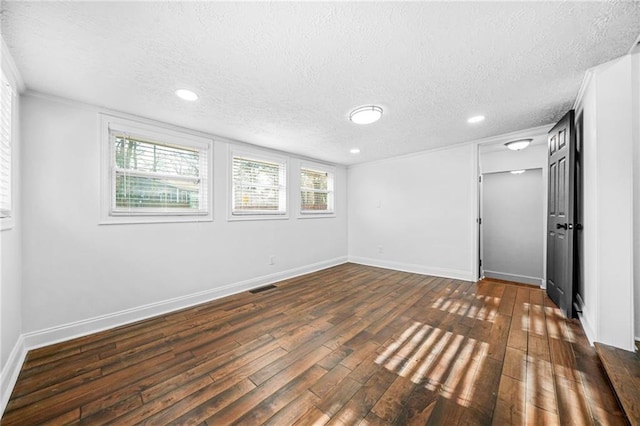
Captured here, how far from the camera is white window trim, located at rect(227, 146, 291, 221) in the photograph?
360 centimetres

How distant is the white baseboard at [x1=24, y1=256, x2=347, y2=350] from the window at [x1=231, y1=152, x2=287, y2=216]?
1.15m

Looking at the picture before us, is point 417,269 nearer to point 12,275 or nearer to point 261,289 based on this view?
point 261,289

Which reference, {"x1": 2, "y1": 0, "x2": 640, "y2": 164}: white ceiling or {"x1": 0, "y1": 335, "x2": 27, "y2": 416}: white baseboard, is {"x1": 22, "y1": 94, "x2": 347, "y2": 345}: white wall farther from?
{"x1": 2, "y1": 0, "x2": 640, "y2": 164}: white ceiling

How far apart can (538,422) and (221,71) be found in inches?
124

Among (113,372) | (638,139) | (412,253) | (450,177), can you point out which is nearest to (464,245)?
(412,253)

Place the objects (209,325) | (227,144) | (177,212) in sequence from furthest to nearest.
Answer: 1. (227,144)
2. (177,212)
3. (209,325)

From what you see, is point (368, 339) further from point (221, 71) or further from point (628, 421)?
point (221, 71)

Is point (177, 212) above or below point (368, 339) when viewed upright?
above

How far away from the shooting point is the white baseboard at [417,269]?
13.6ft

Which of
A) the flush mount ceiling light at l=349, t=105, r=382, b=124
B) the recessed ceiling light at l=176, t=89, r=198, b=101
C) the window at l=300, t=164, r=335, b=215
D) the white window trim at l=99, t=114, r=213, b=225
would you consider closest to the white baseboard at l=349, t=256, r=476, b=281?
the window at l=300, t=164, r=335, b=215

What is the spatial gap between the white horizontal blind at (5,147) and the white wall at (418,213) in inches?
199

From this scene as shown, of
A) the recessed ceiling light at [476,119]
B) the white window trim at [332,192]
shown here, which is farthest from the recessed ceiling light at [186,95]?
the recessed ceiling light at [476,119]

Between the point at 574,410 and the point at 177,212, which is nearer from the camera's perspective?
the point at 574,410

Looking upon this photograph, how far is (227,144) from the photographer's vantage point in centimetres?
357
